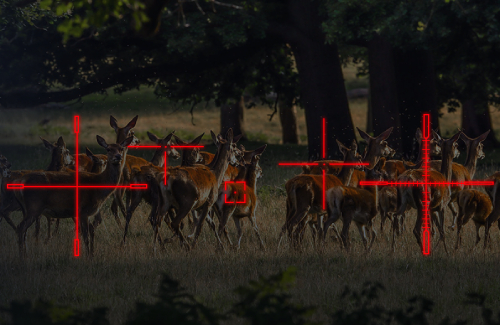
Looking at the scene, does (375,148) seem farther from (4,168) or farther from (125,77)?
(125,77)

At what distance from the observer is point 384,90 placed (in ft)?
68.7

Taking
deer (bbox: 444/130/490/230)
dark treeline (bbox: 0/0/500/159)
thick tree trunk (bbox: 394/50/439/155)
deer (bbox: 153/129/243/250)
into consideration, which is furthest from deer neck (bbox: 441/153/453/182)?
thick tree trunk (bbox: 394/50/439/155)

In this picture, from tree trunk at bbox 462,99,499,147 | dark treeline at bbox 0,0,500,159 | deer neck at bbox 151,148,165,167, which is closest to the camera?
deer neck at bbox 151,148,165,167

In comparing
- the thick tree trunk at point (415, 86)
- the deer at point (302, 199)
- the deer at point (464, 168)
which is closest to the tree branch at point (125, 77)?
the thick tree trunk at point (415, 86)

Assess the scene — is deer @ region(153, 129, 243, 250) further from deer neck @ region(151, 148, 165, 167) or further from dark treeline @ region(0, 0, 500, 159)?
dark treeline @ region(0, 0, 500, 159)

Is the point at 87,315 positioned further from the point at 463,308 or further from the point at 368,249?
the point at 368,249

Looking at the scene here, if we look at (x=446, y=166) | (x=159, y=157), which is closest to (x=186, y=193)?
(x=159, y=157)

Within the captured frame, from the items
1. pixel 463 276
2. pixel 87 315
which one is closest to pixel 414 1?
pixel 463 276

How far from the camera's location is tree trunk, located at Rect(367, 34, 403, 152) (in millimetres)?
20703

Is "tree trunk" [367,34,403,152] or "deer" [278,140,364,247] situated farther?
"tree trunk" [367,34,403,152]

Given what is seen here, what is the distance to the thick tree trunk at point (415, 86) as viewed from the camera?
2152 cm

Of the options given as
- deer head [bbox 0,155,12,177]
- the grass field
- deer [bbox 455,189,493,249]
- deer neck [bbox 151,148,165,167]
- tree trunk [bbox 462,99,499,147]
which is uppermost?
tree trunk [bbox 462,99,499,147]

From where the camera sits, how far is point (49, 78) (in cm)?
2319

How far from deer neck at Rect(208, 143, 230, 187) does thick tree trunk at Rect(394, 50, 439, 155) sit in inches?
439
